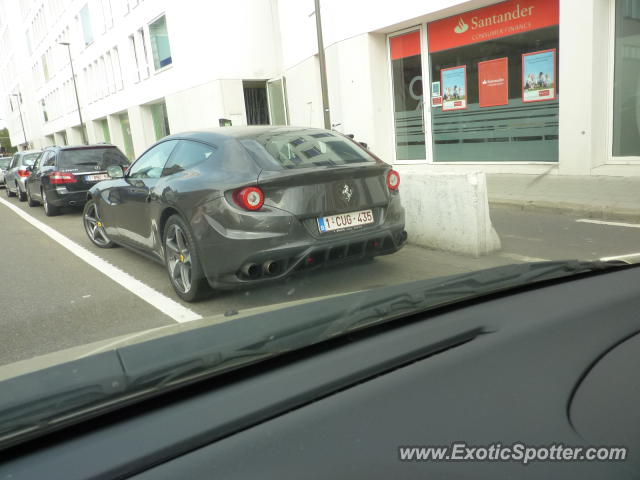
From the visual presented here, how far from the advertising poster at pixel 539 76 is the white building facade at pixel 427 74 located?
2 cm

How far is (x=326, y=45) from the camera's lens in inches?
632

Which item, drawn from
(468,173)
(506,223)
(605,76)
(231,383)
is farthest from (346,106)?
(231,383)

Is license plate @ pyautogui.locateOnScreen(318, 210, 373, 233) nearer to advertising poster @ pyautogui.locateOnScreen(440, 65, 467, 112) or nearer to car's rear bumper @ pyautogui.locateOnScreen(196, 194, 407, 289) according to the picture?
car's rear bumper @ pyautogui.locateOnScreen(196, 194, 407, 289)

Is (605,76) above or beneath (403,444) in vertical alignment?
above

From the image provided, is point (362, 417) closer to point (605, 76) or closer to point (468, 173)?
point (468, 173)

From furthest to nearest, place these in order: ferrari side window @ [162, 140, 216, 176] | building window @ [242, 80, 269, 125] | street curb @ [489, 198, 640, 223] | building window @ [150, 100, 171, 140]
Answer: building window @ [150, 100, 171, 140]
building window @ [242, 80, 269, 125]
street curb @ [489, 198, 640, 223]
ferrari side window @ [162, 140, 216, 176]

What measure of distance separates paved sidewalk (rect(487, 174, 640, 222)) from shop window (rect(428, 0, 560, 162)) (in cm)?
132

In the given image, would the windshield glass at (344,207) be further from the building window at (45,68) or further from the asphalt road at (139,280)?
the building window at (45,68)

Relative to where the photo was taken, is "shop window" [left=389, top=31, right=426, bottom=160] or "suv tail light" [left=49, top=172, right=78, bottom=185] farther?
"shop window" [left=389, top=31, right=426, bottom=160]

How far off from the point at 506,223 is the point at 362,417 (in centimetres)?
689

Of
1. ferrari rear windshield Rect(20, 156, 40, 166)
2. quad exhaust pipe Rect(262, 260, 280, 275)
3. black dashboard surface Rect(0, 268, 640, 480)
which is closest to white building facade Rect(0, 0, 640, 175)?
ferrari rear windshield Rect(20, 156, 40, 166)

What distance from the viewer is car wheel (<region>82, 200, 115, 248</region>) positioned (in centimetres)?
727

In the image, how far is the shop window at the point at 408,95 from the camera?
14117mm

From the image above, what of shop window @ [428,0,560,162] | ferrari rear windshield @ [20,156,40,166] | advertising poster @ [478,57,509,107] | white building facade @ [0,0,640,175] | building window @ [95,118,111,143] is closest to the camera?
white building facade @ [0,0,640,175]
